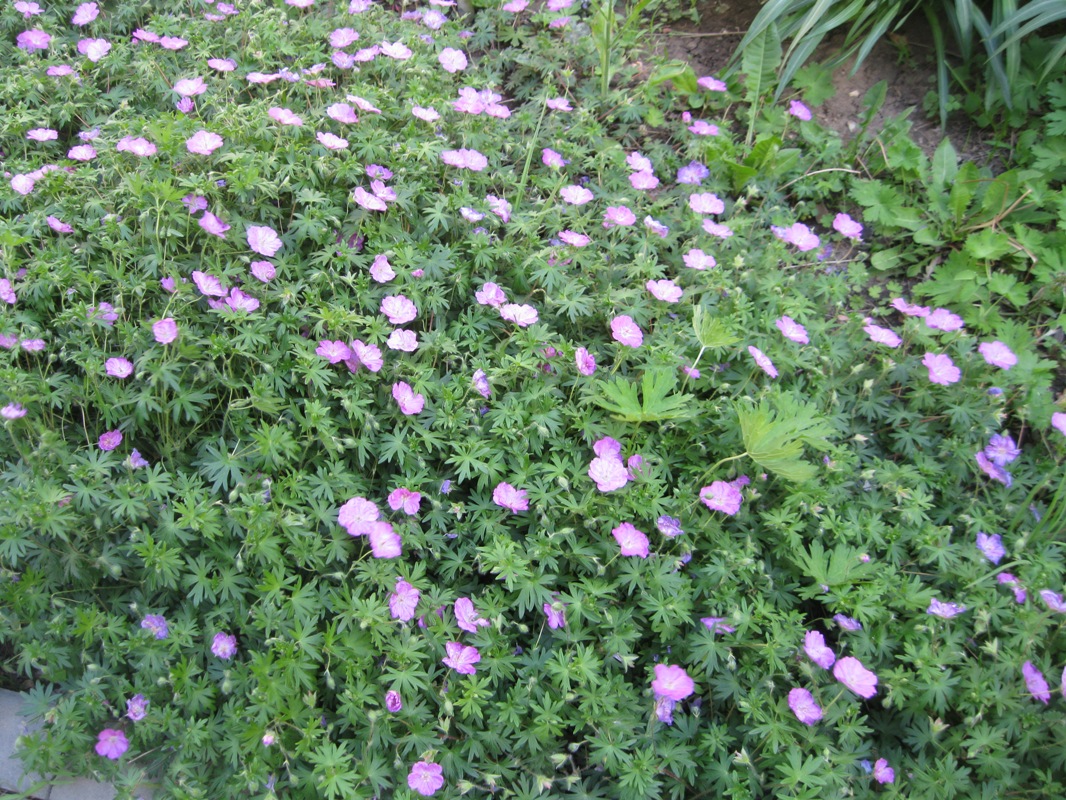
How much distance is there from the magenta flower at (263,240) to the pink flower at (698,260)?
1559 millimetres

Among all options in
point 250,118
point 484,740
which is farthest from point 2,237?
point 484,740

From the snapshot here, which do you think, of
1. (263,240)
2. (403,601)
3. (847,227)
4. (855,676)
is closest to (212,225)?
(263,240)

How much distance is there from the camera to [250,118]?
3.05m

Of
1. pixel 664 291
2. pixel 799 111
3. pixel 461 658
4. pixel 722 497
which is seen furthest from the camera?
pixel 799 111

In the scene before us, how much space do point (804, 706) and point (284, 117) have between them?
2.71 m

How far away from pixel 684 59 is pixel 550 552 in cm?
321

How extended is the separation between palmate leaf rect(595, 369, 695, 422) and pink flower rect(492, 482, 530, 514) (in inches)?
16.1

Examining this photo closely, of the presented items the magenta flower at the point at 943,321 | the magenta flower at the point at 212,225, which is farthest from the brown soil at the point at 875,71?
the magenta flower at the point at 212,225

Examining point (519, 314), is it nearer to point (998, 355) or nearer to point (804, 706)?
point (804, 706)

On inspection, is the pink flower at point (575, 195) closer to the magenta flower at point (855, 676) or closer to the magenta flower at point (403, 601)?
the magenta flower at point (403, 601)

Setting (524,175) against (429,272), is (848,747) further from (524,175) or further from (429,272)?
(524,175)

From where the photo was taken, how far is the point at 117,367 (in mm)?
2473

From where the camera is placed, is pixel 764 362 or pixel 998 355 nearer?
pixel 764 362

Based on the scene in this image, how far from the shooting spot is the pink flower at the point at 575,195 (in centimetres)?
326
